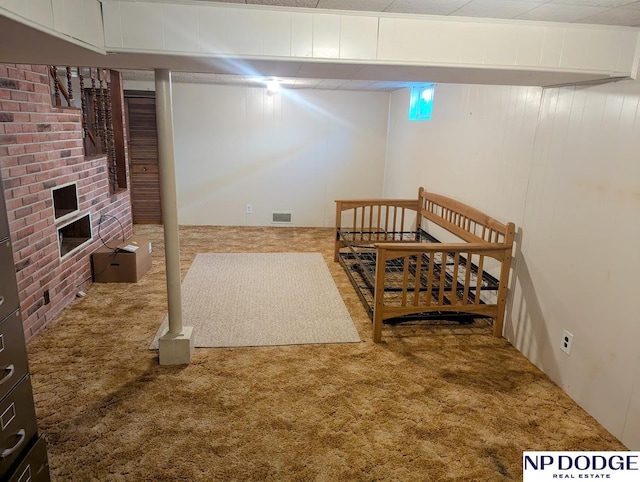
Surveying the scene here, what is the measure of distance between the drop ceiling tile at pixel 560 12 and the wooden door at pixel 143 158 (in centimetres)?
531

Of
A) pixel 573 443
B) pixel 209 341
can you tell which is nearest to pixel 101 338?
pixel 209 341

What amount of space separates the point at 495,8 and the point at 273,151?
4893 mm

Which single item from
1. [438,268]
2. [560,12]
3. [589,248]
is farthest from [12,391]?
[438,268]

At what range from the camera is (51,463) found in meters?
1.98

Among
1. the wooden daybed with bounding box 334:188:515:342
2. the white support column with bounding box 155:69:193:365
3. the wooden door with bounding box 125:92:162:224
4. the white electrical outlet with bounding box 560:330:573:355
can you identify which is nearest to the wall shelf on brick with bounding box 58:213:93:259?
the white support column with bounding box 155:69:193:365

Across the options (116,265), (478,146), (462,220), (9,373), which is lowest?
(116,265)

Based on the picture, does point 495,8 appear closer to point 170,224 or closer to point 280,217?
point 170,224

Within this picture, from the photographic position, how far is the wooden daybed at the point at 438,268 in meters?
3.14

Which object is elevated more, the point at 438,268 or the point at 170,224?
the point at 170,224

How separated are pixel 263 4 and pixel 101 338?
97.5 inches

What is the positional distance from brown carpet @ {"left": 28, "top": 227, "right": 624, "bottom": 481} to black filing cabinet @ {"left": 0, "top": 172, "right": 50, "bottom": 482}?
0.45 meters

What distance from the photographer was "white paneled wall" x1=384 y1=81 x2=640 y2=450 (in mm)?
2238

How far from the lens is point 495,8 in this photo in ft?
6.27

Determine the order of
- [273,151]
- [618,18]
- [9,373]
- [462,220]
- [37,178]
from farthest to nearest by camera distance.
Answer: [273,151] → [462,220] → [37,178] → [618,18] → [9,373]
